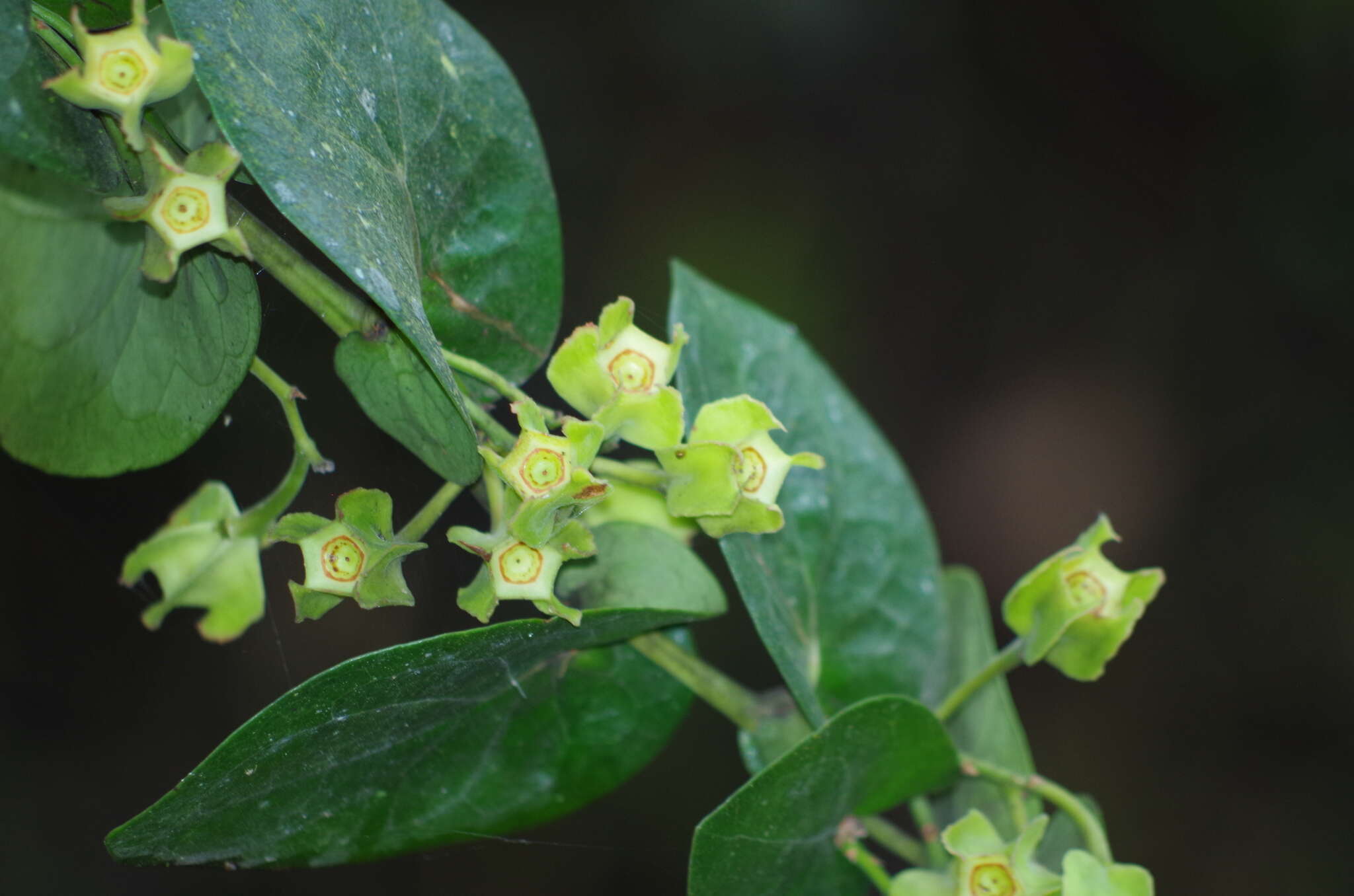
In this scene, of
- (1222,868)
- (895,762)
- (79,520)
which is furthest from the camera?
(1222,868)

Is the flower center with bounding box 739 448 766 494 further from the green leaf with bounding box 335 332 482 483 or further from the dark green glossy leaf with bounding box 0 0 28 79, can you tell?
the dark green glossy leaf with bounding box 0 0 28 79

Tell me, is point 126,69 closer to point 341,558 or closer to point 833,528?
Result: point 341,558

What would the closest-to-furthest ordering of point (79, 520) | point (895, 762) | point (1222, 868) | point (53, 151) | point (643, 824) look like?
point (53, 151) < point (895, 762) < point (79, 520) < point (643, 824) < point (1222, 868)

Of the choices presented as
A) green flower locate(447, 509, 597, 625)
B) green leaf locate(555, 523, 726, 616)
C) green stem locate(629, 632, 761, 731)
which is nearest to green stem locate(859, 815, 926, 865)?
green stem locate(629, 632, 761, 731)

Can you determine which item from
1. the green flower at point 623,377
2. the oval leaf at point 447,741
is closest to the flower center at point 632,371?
the green flower at point 623,377

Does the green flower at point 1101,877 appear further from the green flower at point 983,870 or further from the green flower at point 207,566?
the green flower at point 207,566

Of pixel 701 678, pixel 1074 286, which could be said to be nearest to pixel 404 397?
pixel 701 678

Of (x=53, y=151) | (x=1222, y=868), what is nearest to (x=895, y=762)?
(x=53, y=151)

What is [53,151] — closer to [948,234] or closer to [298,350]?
[298,350]
